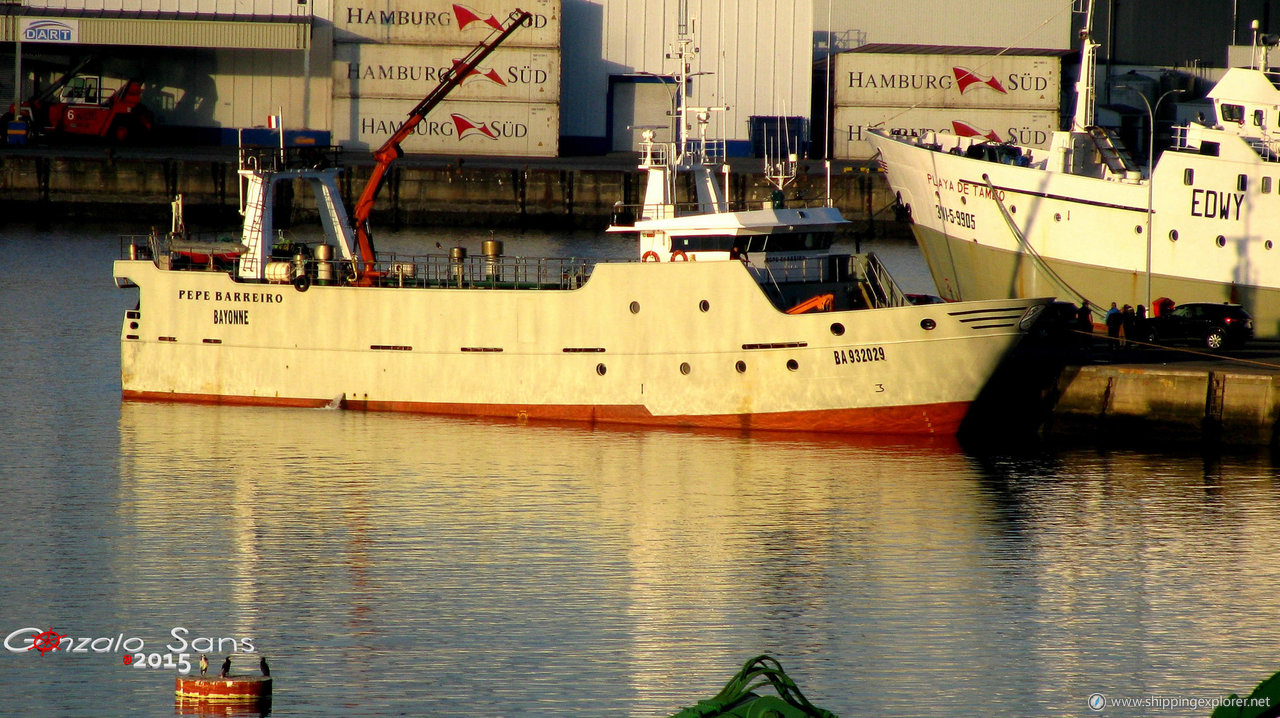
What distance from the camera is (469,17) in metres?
66.6

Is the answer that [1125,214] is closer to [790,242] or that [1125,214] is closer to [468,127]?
[790,242]

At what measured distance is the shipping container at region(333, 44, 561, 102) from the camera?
218 feet

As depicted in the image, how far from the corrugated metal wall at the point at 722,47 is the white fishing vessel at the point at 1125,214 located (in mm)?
27404

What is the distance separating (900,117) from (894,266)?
18.3m

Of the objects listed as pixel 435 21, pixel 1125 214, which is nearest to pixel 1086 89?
pixel 1125 214

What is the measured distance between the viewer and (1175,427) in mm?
27406

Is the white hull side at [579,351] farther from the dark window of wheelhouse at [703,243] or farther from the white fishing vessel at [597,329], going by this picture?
the dark window of wheelhouse at [703,243]

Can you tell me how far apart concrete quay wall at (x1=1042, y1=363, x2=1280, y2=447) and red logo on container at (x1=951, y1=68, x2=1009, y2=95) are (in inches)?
1683

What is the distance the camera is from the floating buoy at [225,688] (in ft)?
47.9

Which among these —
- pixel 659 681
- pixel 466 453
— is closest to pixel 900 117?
pixel 466 453

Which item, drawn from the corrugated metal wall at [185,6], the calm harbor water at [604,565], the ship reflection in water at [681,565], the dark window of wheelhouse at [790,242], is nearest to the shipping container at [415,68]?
the corrugated metal wall at [185,6]

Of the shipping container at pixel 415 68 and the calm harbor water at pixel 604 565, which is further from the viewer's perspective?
the shipping container at pixel 415 68

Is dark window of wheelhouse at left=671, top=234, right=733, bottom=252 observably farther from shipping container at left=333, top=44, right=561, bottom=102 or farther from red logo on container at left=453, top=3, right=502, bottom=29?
red logo on container at left=453, top=3, right=502, bottom=29

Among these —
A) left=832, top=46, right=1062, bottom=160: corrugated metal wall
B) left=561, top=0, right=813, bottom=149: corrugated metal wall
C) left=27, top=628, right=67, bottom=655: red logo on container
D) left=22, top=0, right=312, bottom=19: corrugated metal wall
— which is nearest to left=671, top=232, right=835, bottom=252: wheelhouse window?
left=27, top=628, right=67, bottom=655: red logo on container
